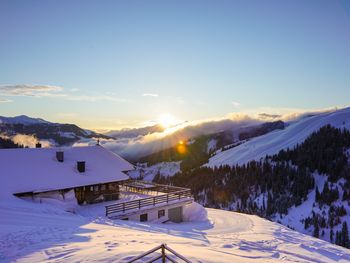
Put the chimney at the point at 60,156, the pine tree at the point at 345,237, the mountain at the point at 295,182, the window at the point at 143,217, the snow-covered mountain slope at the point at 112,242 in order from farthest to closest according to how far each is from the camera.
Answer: the mountain at the point at 295,182 < the pine tree at the point at 345,237 < the chimney at the point at 60,156 < the window at the point at 143,217 < the snow-covered mountain slope at the point at 112,242

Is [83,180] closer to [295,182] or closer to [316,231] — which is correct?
[316,231]

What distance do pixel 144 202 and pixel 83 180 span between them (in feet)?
21.4

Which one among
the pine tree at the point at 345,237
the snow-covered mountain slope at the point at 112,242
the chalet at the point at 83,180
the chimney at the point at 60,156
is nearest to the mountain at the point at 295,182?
the pine tree at the point at 345,237

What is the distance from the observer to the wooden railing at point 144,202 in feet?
109

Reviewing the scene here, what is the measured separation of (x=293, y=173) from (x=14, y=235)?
133 meters

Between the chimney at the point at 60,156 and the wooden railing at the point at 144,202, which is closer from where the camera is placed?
the wooden railing at the point at 144,202

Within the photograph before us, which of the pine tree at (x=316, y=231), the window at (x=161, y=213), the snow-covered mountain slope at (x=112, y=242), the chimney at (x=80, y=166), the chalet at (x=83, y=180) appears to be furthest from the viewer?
the pine tree at (x=316, y=231)

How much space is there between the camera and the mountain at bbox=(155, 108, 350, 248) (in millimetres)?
106500

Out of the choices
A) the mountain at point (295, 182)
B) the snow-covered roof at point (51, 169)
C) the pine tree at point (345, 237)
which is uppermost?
the snow-covered roof at point (51, 169)

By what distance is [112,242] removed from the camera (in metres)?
18.0

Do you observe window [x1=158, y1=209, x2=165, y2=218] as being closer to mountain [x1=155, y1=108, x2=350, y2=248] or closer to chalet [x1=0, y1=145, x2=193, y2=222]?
chalet [x1=0, y1=145, x2=193, y2=222]

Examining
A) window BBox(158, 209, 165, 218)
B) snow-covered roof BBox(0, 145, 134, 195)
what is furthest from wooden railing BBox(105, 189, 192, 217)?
snow-covered roof BBox(0, 145, 134, 195)

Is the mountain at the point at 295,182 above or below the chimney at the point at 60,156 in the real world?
below

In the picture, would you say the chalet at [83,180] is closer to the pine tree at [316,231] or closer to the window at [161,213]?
the window at [161,213]
